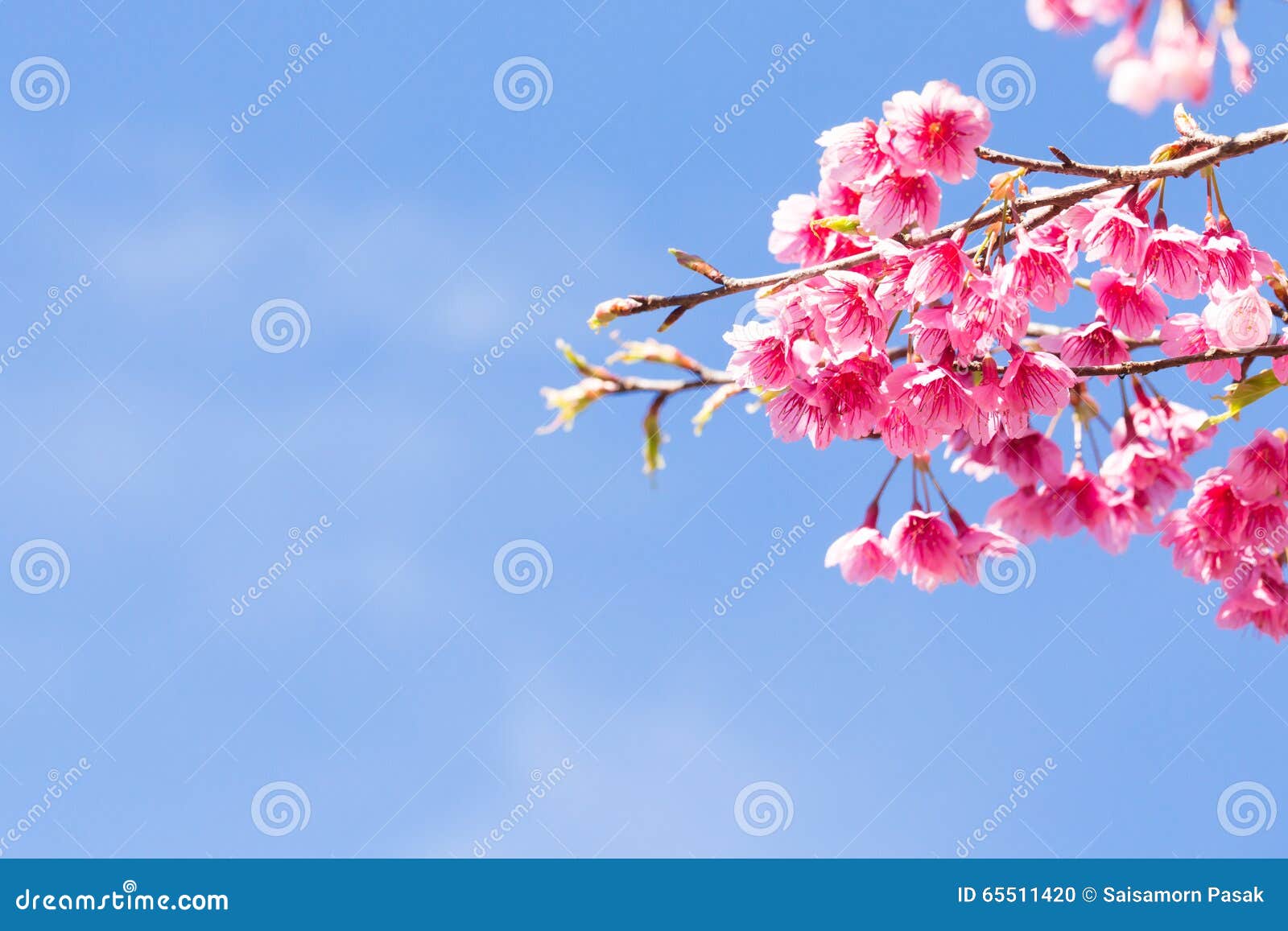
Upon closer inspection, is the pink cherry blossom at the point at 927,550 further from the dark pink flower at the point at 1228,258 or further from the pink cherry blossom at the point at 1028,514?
the dark pink flower at the point at 1228,258

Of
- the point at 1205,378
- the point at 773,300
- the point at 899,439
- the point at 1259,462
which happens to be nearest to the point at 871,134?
the point at 773,300

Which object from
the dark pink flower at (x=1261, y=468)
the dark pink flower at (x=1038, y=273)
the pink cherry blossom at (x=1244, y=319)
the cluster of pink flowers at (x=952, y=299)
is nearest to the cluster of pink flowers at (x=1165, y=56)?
the cluster of pink flowers at (x=952, y=299)

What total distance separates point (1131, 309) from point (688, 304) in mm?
1548

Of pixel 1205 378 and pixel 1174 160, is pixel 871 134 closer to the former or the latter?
pixel 1174 160

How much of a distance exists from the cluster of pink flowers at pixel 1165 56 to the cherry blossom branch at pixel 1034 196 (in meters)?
0.62

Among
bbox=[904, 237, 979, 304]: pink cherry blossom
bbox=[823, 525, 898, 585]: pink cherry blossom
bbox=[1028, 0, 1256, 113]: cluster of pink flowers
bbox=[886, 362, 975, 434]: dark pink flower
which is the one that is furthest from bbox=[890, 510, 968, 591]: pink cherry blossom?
bbox=[1028, 0, 1256, 113]: cluster of pink flowers

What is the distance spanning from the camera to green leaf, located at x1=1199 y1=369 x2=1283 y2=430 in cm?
325

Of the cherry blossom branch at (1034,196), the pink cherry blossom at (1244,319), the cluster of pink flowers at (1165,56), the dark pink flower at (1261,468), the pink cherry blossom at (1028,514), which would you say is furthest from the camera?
the pink cherry blossom at (1028,514)

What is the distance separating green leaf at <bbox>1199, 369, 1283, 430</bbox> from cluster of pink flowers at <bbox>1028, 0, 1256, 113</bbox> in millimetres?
1377

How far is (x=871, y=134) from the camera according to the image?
3.11m

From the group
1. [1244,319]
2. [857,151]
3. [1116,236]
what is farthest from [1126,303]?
[857,151]

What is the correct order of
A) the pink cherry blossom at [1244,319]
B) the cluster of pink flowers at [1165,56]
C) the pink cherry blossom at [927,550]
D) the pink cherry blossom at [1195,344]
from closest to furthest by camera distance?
1. the cluster of pink flowers at [1165,56]
2. the pink cherry blossom at [1244,319]
3. the pink cherry blossom at [1195,344]
4. the pink cherry blossom at [927,550]

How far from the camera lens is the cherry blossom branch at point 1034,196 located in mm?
2672

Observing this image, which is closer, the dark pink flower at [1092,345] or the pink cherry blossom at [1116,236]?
the pink cherry blossom at [1116,236]
